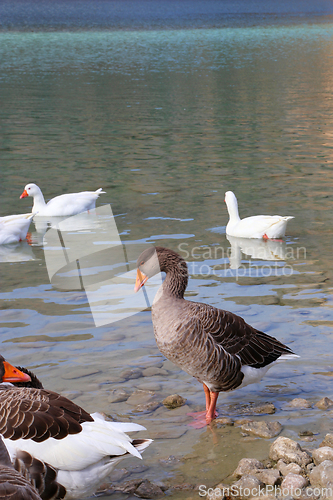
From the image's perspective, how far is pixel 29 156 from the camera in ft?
57.0

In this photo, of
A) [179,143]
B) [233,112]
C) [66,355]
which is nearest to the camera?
[66,355]

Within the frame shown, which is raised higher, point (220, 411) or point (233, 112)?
point (233, 112)

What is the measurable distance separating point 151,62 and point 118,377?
4351cm

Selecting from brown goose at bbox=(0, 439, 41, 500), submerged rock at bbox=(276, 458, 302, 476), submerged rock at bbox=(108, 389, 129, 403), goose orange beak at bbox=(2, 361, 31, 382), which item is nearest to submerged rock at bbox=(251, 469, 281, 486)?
submerged rock at bbox=(276, 458, 302, 476)

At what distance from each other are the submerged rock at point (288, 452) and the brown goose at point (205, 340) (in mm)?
814

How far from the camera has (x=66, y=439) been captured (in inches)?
155

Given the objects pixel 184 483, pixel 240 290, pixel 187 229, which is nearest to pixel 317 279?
pixel 240 290

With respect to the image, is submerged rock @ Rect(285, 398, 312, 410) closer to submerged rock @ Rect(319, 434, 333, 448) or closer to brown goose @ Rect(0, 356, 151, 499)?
submerged rock @ Rect(319, 434, 333, 448)

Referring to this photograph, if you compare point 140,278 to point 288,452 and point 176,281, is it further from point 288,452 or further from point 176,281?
point 288,452

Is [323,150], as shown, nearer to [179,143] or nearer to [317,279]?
[179,143]

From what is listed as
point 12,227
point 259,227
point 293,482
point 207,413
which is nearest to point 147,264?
point 207,413

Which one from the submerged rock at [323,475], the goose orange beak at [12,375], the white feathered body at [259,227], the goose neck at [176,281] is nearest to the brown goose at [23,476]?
the goose orange beak at [12,375]

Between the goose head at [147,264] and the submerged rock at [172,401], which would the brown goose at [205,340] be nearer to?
the goose head at [147,264]

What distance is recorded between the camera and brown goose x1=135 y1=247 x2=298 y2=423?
521 centimetres
